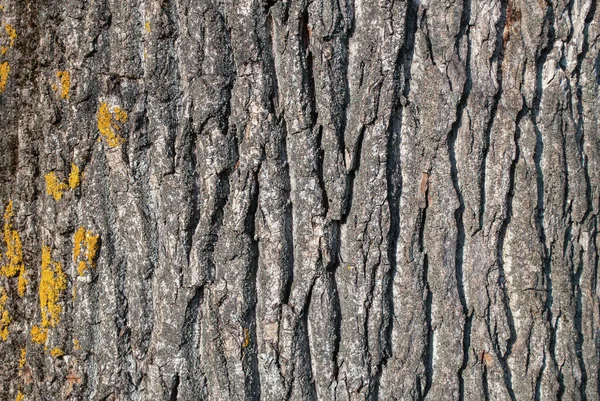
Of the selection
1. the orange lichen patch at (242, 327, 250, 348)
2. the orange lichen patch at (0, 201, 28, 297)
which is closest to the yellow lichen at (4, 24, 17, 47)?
the orange lichen patch at (0, 201, 28, 297)

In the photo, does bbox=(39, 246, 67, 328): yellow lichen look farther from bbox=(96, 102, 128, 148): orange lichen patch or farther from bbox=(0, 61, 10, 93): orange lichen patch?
bbox=(0, 61, 10, 93): orange lichen patch

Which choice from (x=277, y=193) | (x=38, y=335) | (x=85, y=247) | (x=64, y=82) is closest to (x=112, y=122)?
(x=64, y=82)

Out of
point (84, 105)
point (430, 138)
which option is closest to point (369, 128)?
point (430, 138)

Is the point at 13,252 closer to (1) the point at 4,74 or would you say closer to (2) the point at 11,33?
(1) the point at 4,74

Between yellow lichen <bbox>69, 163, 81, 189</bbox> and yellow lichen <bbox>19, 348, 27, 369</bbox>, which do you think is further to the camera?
yellow lichen <bbox>19, 348, 27, 369</bbox>

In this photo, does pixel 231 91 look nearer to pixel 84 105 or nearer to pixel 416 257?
pixel 84 105

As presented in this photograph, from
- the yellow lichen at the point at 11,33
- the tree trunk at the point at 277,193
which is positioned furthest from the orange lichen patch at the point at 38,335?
the yellow lichen at the point at 11,33

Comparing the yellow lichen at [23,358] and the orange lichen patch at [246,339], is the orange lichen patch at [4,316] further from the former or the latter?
the orange lichen patch at [246,339]

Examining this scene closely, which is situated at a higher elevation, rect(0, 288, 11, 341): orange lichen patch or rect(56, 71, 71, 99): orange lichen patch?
rect(56, 71, 71, 99): orange lichen patch
